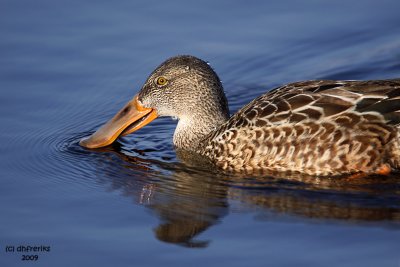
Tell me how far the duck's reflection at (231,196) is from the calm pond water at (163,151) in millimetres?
25

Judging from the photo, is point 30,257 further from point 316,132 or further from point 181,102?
point 181,102

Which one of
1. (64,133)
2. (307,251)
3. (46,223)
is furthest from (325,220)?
(64,133)

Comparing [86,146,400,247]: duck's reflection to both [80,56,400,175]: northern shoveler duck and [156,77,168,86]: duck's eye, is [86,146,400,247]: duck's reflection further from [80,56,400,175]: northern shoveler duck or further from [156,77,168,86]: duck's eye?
[156,77,168,86]: duck's eye

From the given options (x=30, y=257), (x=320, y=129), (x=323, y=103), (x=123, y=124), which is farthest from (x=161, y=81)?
(x=30, y=257)

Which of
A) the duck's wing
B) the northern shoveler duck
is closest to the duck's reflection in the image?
the northern shoveler duck

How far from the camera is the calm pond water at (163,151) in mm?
9672

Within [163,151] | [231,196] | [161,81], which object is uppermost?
[161,81]

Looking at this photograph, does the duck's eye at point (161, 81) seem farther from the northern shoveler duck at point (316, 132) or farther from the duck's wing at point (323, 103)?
the duck's wing at point (323, 103)

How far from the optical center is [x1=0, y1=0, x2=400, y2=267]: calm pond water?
31.7 feet

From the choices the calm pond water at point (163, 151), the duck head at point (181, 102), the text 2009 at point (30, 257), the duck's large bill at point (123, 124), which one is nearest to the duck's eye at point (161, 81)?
the duck head at point (181, 102)

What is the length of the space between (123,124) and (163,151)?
2.30 feet

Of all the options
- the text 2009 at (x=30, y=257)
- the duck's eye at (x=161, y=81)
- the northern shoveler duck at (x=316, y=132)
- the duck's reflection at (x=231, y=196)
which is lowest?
the text 2009 at (x=30, y=257)

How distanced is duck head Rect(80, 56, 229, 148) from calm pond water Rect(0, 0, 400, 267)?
28 centimetres

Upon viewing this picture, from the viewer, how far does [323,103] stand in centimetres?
1152
